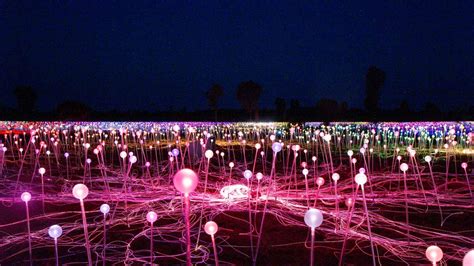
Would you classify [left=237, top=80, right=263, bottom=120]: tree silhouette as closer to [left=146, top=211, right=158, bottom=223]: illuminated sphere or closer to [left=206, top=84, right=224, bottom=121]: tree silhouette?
[left=206, top=84, right=224, bottom=121]: tree silhouette

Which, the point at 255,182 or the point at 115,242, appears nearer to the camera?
the point at 115,242

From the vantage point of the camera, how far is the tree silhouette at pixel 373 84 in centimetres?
3116

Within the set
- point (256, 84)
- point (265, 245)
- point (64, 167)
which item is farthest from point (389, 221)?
point (256, 84)

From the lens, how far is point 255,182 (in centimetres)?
878

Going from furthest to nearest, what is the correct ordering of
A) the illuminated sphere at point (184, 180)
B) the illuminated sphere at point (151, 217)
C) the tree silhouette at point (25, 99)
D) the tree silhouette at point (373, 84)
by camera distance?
the tree silhouette at point (25, 99), the tree silhouette at point (373, 84), the illuminated sphere at point (151, 217), the illuminated sphere at point (184, 180)

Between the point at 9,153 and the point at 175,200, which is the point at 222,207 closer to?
the point at 175,200

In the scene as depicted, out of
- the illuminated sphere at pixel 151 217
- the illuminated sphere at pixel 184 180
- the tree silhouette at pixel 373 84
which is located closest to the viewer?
the illuminated sphere at pixel 184 180

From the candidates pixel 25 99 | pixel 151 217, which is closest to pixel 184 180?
pixel 151 217

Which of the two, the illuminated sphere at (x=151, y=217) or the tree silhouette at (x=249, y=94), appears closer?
the illuminated sphere at (x=151, y=217)

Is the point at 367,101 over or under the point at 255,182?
over

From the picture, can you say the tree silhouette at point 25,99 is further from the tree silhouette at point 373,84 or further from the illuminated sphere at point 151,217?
the illuminated sphere at point 151,217

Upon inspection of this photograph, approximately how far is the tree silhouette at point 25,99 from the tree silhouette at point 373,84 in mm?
34392

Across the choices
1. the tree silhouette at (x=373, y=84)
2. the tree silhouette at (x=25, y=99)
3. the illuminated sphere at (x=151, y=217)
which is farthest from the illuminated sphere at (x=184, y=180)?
the tree silhouette at (x=25, y=99)

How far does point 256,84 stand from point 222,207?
26707mm
